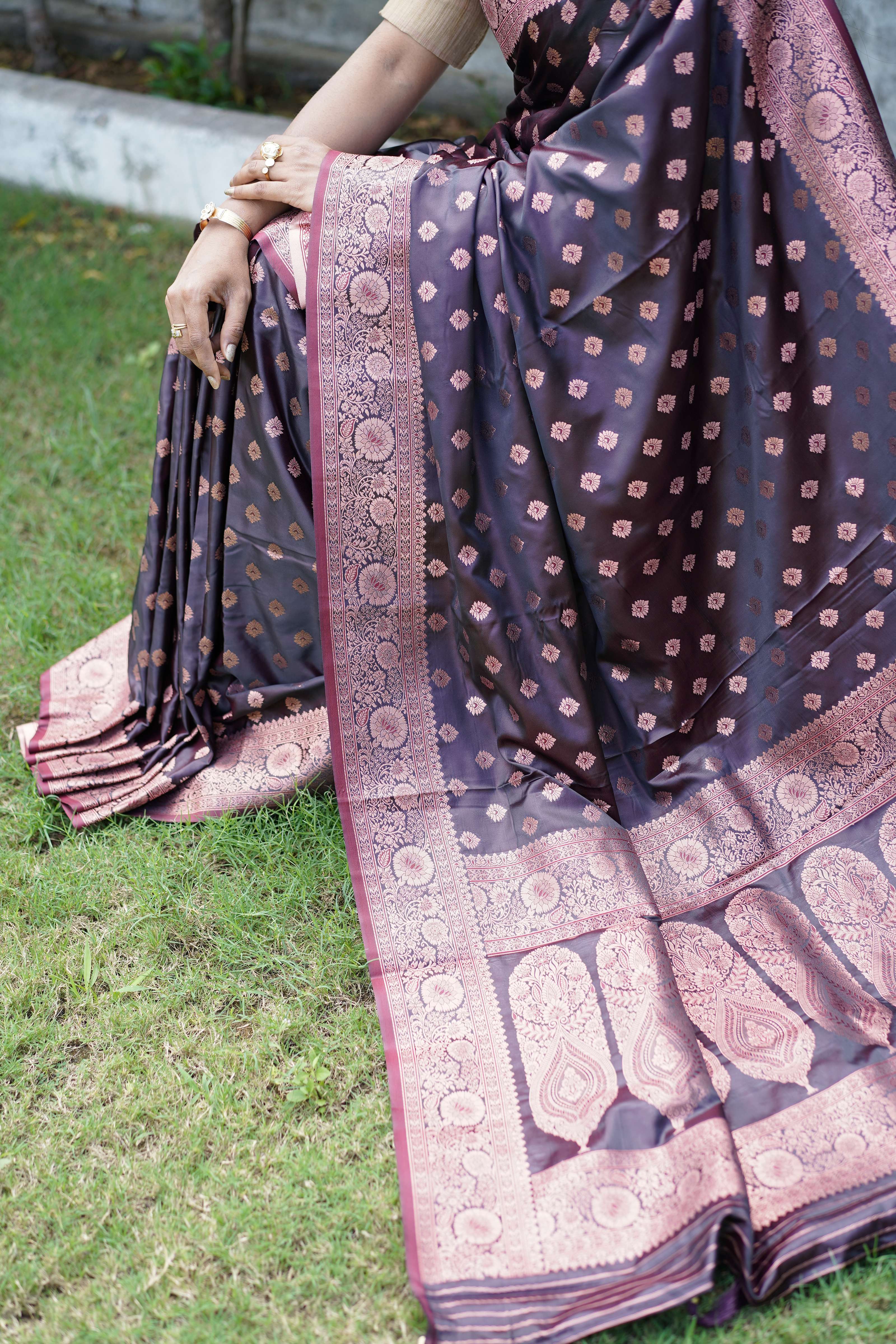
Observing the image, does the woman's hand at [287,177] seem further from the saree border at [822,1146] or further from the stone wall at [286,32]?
the stone wall at [286,32]

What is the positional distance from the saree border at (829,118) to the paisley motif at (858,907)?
2.85ft

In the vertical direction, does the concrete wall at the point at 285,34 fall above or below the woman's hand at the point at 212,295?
below

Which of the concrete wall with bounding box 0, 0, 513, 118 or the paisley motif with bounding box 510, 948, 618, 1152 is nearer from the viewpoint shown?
the paisley motif with bounding box 510, 948, 618, 1152

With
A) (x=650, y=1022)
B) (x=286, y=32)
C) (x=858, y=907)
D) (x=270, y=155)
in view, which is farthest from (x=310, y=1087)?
(x=286, y=32)

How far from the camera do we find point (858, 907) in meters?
1.62

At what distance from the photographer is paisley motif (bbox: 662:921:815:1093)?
145 cm

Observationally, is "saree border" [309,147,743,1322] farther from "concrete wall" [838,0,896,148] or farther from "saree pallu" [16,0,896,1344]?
"concrete wall" [838,0,896,148]

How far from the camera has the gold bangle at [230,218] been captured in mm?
Result: 1841

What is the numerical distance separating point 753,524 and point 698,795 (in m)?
0.46

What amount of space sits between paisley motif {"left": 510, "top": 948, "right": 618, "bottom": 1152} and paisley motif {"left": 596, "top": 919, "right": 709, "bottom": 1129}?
0.09ft

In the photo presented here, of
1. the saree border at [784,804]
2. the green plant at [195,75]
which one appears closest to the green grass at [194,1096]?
the saree border at [784,804]

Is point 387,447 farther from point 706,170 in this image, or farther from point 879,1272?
point 879,1272

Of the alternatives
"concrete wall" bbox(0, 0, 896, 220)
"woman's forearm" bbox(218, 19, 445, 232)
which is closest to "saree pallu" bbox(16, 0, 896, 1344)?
"woman's forearm" bbox(218, 19, 445, 232)

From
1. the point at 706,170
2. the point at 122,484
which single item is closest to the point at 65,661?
the point at 122,484
